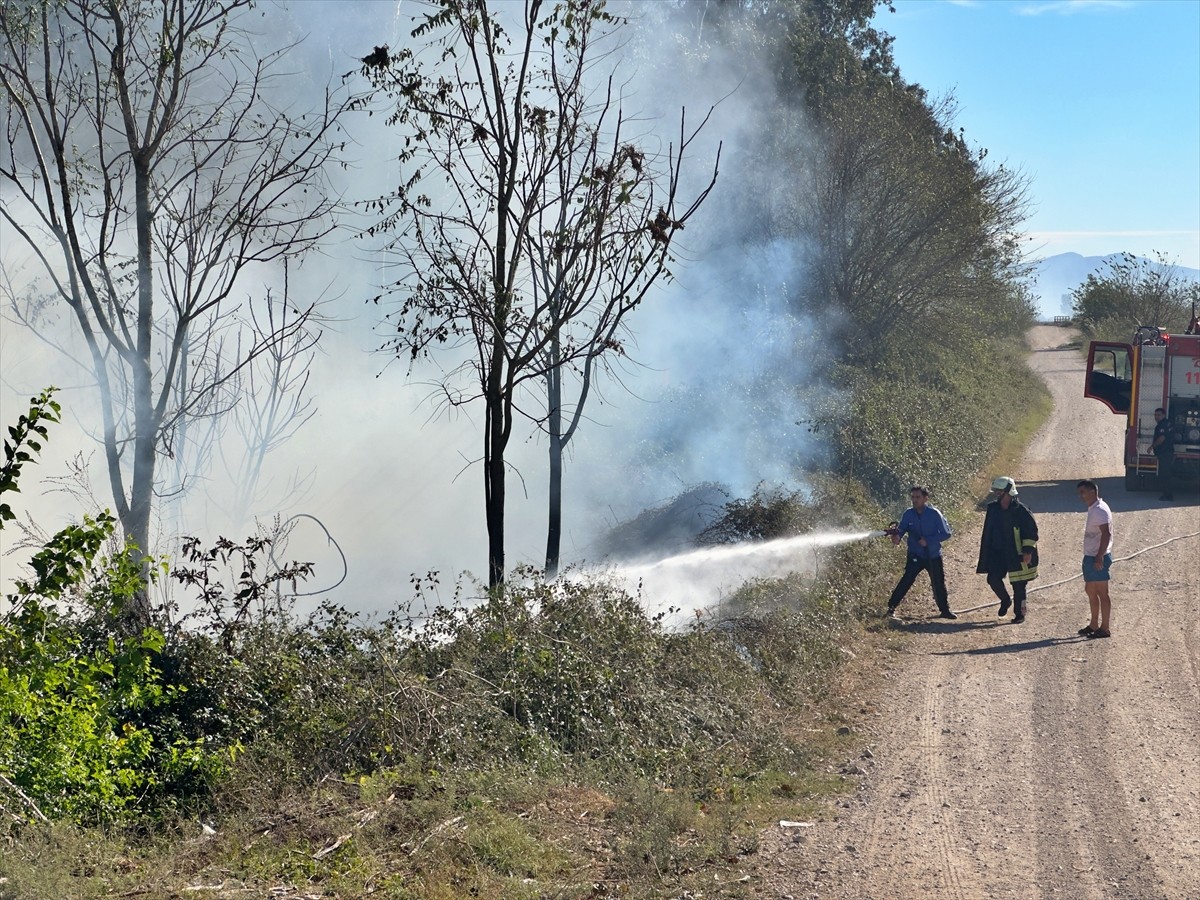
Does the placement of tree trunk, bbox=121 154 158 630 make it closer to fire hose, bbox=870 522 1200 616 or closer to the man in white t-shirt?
fire hose, bbox=870 522 1200 616

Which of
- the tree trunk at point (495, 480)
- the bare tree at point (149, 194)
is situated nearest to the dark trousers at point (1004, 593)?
the tree trunk at point (495, 480)

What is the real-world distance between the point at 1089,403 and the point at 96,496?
86.8 feet

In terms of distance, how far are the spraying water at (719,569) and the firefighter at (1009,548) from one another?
1850 millimetres

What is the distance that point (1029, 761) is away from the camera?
740cm

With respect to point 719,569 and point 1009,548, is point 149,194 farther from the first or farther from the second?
point 1009,548

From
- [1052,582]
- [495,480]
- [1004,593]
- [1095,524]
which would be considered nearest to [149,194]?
[495,480]

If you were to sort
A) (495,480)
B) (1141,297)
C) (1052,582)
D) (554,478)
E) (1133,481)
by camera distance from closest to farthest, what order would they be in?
(495,480) → (554,478) → (1052,582) → (1133,481) → (1141,297)

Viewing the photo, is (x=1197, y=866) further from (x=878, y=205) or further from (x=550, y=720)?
(x=878, y=205)

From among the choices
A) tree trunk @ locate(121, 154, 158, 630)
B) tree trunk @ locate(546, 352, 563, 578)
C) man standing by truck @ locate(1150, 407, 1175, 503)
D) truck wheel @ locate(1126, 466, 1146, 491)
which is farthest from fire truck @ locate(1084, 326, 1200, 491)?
tree trunk @ locate(121, 154, 158, 630)

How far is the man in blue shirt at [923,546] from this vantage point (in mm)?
11453

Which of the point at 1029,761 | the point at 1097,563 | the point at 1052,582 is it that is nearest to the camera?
the point at 1029,761

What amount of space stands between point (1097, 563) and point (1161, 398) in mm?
9355

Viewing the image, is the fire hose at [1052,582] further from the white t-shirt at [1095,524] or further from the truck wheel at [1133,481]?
the truck wheel at [1133,481]

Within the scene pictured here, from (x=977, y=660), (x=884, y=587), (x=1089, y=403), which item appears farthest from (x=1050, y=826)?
(x=1089, y=403)
